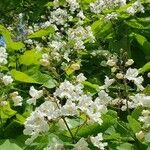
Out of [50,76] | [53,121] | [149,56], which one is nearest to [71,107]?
[53,121]

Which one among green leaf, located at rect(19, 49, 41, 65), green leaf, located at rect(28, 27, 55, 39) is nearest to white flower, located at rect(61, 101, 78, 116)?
green leaf, located at rect(19, 49, 41, 65)

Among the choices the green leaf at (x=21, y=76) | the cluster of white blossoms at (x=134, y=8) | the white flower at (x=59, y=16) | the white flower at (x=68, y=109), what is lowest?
the white flower at (x=59, y=16)

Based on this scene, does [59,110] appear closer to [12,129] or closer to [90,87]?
[12,129]

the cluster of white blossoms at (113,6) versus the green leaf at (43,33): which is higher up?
the cluster of white blossoms at (113,6)

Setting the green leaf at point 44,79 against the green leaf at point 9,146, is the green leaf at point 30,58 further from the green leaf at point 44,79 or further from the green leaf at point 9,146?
the green leaf at point 9,146

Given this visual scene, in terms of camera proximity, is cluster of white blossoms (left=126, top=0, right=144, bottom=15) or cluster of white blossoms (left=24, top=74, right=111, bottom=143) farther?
cluster of white blossoms (left=126, top=0, right=144, bottom=15)

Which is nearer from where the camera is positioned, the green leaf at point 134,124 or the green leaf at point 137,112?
the green leaf at point 134,124

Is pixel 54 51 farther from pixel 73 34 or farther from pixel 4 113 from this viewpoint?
pixel 4 113

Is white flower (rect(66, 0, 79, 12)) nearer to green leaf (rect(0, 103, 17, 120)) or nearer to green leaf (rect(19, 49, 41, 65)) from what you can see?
green leaf (rect(19, 49, 41, 65))

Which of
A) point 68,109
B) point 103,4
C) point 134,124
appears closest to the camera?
point 68,109

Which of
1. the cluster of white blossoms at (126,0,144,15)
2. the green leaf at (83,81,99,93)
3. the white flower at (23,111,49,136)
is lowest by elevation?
the green leaf at (83,81,99,93)

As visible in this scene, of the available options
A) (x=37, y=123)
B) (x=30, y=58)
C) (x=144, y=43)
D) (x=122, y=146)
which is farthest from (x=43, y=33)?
(x=37, y=123)

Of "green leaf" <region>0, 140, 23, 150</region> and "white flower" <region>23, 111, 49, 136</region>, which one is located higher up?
"white flower" <region>23, 111, 49, 136</region>

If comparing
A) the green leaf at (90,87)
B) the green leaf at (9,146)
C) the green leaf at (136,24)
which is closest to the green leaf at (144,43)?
the green leaf at (136,24)
